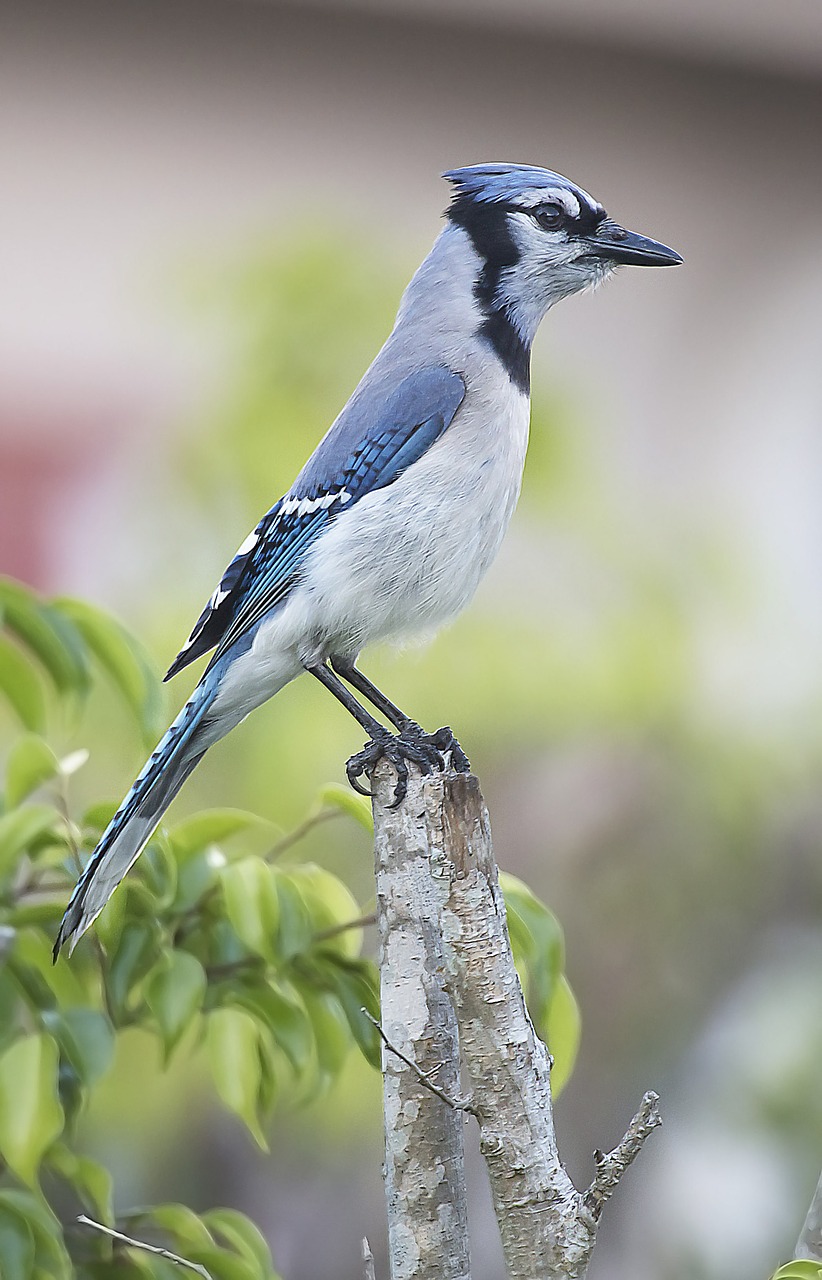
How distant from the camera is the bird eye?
81cm

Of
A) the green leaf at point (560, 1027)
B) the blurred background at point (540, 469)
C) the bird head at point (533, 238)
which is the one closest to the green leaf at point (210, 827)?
the green leaf at point (560, 1027)

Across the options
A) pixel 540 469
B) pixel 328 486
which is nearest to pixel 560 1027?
pixel 328 486

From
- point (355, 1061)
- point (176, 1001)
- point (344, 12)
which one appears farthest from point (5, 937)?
point (344, 12)

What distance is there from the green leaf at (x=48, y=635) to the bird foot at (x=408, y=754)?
178 mm

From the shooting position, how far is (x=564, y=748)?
170 cm

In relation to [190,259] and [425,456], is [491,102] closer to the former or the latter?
[190,259]

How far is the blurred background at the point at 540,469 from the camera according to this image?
152 cm

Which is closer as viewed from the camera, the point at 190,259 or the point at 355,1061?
the point at 355,1061

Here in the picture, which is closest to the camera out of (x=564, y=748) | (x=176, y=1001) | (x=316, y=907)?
(x=176, y=1001)

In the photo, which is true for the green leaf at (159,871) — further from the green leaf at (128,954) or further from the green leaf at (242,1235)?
the green leaf at (242,1235)

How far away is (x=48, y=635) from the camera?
0.77 meters

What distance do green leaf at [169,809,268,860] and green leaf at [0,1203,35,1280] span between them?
22 centimetres

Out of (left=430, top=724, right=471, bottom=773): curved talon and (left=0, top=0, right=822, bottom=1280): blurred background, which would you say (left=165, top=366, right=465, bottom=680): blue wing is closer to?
(left=430, top=724, right=471, bottom=773): curved talon

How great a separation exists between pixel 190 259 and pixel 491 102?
461mm
